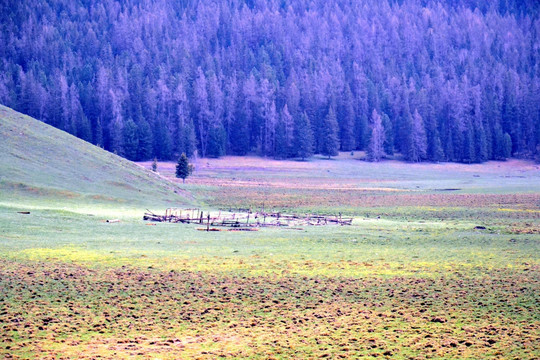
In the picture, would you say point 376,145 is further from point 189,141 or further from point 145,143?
point 145,143

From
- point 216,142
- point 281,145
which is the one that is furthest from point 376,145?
point 216,142

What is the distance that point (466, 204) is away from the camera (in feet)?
189

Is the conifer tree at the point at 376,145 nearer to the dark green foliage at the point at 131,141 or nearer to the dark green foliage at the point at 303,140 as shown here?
the dark green foliage at the point at 303,140

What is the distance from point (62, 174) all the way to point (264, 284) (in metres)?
42.0

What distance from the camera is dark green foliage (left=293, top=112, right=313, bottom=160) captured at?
416 ft

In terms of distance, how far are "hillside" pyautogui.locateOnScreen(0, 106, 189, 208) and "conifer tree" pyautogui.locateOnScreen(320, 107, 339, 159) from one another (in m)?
63.7

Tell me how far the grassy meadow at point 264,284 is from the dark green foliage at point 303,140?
241ft

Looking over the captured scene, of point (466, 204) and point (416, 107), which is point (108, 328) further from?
point (416, 107)

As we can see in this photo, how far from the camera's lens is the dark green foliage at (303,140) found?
127 metres

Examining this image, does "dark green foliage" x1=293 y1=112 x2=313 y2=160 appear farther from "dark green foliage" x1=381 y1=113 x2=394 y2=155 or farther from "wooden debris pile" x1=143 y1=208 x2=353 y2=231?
"wooden debris pile" x1=143 y1=208 x2=353 y2=231

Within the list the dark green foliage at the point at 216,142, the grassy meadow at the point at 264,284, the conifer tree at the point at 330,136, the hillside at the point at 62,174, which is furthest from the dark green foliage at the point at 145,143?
the grassy meadow at the point at 264,284

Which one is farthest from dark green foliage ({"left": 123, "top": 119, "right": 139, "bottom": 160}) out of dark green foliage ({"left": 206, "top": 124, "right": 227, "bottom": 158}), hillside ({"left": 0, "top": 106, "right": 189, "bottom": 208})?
hillside ({"left": 0, "top": 106, "right": 189, "bottom": 208})

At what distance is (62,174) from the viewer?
59.1 meters

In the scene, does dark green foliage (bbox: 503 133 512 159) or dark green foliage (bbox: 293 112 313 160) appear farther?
dark green foliage (bbox: 503 133 512 159)
